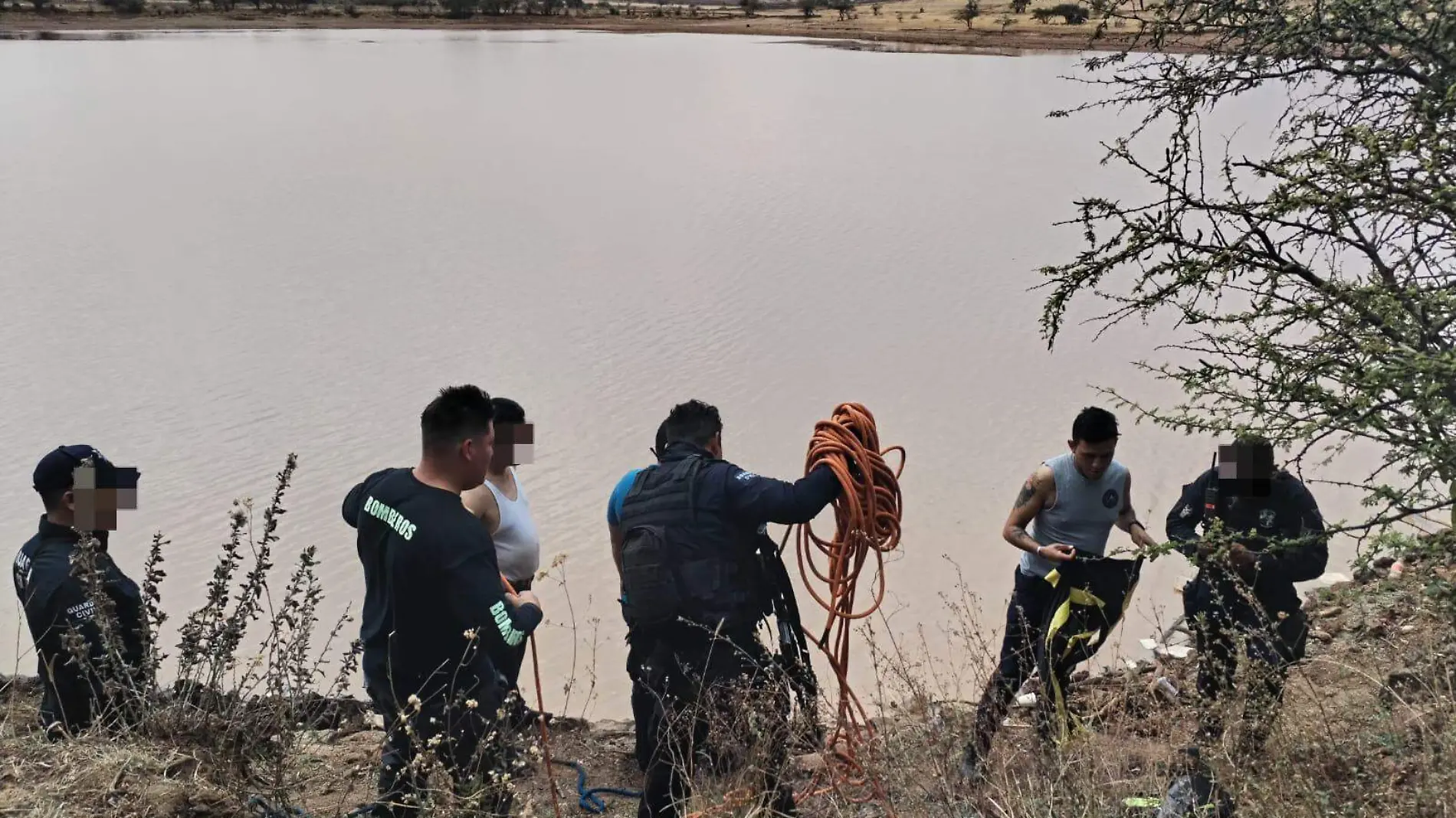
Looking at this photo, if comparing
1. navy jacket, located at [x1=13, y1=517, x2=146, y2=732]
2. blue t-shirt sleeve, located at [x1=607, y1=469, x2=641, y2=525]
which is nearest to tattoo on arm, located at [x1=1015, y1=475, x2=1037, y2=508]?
blue t-shirt sleeve, located at [x1=607, y1=469, x2=641, y2=525]

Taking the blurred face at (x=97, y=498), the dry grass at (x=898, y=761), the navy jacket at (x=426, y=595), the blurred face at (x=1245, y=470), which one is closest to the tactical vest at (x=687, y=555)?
the dry grass at (x=898, y=761)

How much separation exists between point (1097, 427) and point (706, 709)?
6.00 feet

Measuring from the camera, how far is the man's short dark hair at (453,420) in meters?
3.07

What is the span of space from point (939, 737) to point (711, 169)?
16794 mm

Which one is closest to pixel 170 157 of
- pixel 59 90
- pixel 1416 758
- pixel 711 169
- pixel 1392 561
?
pixel 711 169

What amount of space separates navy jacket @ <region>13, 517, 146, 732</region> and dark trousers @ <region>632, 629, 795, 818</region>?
1.60m

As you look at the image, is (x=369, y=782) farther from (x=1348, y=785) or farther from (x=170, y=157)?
(x=170, y=157)

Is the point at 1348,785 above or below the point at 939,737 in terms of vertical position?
above

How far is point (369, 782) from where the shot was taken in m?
3.88

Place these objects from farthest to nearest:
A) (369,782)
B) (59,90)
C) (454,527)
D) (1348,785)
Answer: (59,90), (369,782), (454,527), (1348,785)

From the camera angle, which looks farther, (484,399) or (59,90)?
(59,90)

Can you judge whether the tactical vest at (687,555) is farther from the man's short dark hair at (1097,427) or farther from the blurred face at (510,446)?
→ the man's short dark hair at (1097,427)

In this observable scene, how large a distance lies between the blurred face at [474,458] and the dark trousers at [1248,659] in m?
2.17

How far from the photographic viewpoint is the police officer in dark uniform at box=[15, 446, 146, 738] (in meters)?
3.22
